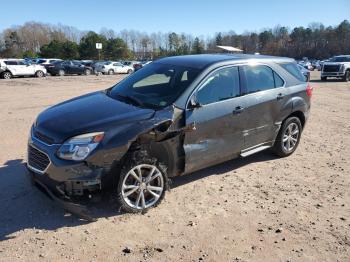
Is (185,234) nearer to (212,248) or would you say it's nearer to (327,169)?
(212,248)

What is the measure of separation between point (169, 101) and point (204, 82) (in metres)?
0.63

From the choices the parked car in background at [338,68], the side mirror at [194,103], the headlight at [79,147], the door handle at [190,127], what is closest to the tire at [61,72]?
the parked car in background at [338,68]

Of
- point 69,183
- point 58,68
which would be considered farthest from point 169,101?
point 58,68

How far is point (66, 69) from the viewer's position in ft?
122

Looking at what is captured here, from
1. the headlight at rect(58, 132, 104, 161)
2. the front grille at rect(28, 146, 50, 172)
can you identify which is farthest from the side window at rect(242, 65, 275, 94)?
the front grille at rect(28, 146, 50, 172)

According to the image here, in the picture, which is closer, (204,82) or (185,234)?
(185,234)

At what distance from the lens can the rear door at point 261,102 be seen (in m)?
5.77

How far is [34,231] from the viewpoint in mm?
4109

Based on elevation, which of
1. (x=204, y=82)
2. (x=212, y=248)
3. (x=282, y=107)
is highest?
Answer: (x=204, y=82)

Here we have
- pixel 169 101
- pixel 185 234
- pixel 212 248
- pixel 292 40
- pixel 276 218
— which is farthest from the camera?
pixel 292 40

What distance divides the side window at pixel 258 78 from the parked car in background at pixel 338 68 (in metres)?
22.4

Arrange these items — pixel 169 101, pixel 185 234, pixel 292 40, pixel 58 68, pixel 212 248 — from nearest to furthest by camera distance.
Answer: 1. pixel 212 248
2. pixel 185 234
3. pixel 169 101
4. pixel 58 68
5. pixel 292 40

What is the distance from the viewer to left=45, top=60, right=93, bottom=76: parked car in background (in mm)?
35384

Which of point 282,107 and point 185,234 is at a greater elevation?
point 282,107
